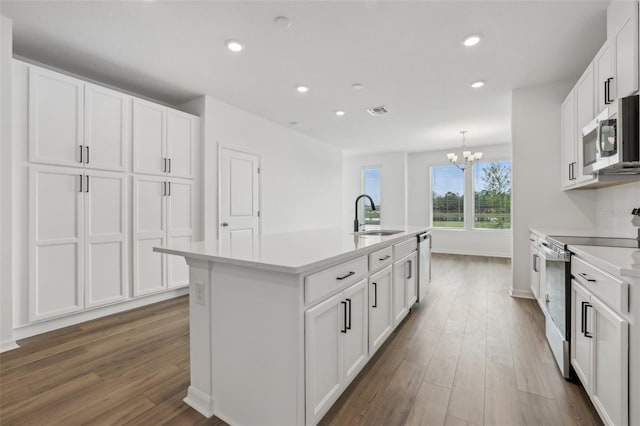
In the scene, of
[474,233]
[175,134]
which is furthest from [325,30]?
[474,233]

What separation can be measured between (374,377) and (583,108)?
3.03 meters

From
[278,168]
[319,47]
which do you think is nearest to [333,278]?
[319,47]

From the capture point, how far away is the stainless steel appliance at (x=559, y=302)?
1.87 metres

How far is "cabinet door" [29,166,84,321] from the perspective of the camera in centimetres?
256

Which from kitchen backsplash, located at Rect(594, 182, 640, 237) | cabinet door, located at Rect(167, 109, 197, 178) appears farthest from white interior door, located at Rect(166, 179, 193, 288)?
kitchen backsplash, located at Rect(594, 182, 640, 237)

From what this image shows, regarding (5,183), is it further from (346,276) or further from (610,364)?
(610,364)

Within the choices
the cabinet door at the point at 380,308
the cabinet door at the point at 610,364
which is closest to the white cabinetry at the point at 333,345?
the cabinet door at the point at 380,308

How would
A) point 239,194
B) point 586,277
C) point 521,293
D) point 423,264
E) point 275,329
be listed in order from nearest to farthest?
1. point 275,329
2. point 586,277
3. point 423,264
4. point 521,293
5. point 239,194

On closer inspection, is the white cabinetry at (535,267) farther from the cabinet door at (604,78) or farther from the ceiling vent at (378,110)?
the ceiling vent at (378,110)

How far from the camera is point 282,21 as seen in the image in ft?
7.79

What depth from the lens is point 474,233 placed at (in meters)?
7.19

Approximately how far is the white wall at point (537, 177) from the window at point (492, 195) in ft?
11.9

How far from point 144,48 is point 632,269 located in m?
3.86

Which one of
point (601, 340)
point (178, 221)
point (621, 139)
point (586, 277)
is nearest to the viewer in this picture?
point (601, 340)
